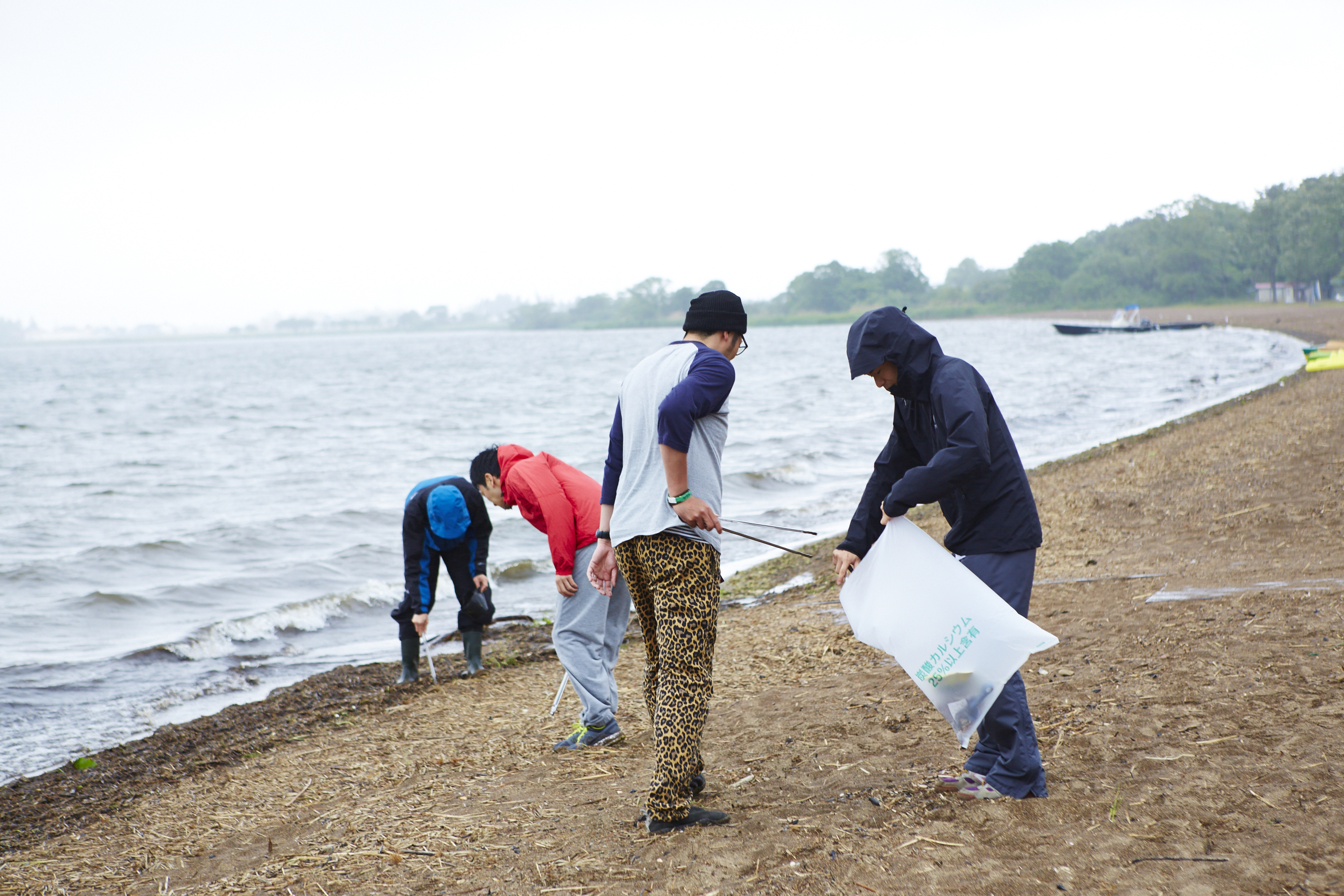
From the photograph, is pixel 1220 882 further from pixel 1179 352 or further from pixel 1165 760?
pixel 1179 352

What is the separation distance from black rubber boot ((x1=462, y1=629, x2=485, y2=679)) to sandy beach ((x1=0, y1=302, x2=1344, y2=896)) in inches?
6.5

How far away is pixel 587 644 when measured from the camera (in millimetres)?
5062

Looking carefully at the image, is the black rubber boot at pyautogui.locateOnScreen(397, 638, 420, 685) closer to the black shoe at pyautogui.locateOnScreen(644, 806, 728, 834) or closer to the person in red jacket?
the person in red jacket

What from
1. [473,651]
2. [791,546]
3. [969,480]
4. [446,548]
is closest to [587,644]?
[446,548]

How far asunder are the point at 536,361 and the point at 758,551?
75.6 meters

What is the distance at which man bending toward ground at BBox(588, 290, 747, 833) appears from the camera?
3426 mm

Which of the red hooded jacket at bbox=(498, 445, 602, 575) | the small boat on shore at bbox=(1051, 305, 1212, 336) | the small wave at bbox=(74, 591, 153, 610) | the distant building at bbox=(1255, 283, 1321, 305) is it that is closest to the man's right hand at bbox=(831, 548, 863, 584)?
the red hooded jacket at bbox=(498, 445, 602, 575)

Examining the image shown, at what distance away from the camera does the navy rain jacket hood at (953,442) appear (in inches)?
123

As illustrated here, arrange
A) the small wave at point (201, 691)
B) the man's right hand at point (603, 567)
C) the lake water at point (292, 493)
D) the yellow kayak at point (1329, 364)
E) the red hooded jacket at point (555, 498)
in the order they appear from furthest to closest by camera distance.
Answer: the yellow kayak at point (1329, 364), the lake water at point (292, 493), the small wave at point (201, 691), the red hooded jacket at point (555, 498), the man's right hand at point (603, 567)

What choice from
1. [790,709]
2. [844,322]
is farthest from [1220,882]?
[844,322]

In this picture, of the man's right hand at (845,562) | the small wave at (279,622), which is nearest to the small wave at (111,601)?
the small wave at (279,622)

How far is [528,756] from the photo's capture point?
5.04 metres

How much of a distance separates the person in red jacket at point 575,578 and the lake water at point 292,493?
3.98 m

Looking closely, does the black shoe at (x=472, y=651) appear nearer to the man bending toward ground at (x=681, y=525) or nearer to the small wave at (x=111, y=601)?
the man bending toward ground at (x=681, y=525)
